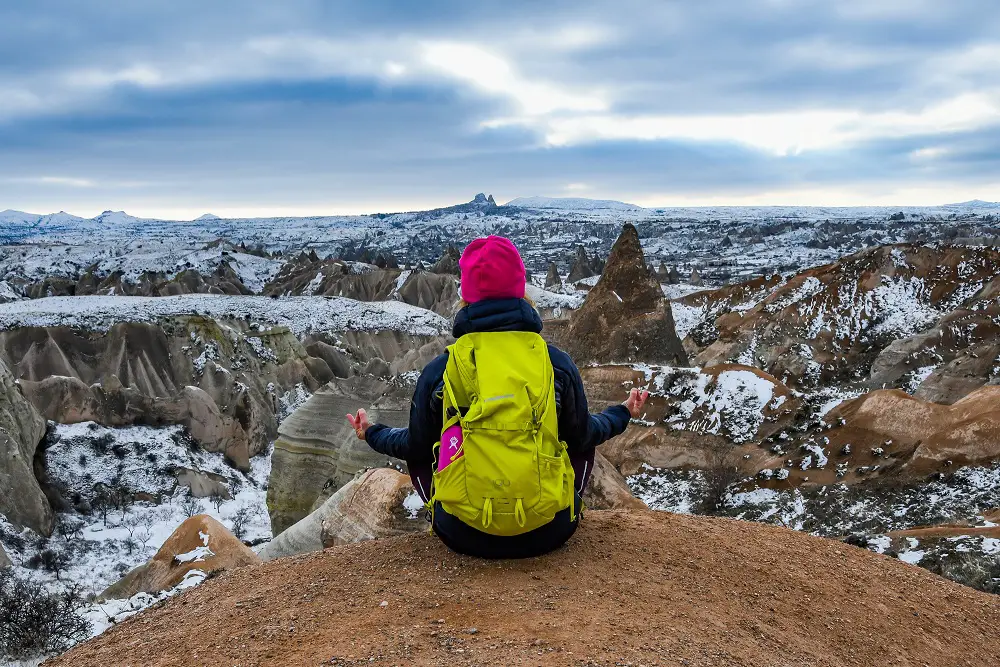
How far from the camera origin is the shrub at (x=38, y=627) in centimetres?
693

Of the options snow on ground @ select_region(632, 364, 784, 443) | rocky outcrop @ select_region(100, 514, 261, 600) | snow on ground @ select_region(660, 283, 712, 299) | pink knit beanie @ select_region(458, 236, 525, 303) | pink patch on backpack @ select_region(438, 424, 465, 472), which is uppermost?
pink knit beanie @ select_region(458, 236, 525, 303)

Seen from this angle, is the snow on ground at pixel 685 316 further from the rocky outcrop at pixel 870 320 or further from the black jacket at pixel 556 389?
the black jacket at pixel 556 389

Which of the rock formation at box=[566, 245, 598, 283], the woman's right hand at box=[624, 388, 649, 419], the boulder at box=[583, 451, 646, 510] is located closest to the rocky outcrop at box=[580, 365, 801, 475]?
the boulder at box=[583, 451, 646, 510]

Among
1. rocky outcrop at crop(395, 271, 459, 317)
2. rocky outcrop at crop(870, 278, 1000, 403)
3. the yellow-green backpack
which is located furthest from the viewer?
rocky outcrop at crop(395, 271, 459, 317)

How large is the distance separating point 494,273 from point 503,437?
2.78 ft

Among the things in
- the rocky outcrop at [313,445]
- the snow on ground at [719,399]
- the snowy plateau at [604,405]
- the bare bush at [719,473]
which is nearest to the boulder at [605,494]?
the snowy plateau at [604,405]

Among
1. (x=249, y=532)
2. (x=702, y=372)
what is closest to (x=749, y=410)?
(x=702, y=372)

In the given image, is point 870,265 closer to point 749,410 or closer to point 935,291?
point 935,291

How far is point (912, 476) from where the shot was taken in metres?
12.1

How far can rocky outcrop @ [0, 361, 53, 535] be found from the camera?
52.6 ft

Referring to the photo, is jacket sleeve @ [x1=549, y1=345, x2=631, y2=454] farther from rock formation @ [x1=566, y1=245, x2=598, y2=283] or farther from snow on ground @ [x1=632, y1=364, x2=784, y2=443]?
rock formation @ [x1=566, y1=245, x2=598, y2=283]

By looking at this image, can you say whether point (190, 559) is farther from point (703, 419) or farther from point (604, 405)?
point (604, 405)

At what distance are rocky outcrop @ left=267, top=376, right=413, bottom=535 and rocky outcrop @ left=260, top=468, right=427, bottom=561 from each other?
18.9 ft

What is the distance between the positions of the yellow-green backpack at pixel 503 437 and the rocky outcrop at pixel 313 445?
1032 cm
